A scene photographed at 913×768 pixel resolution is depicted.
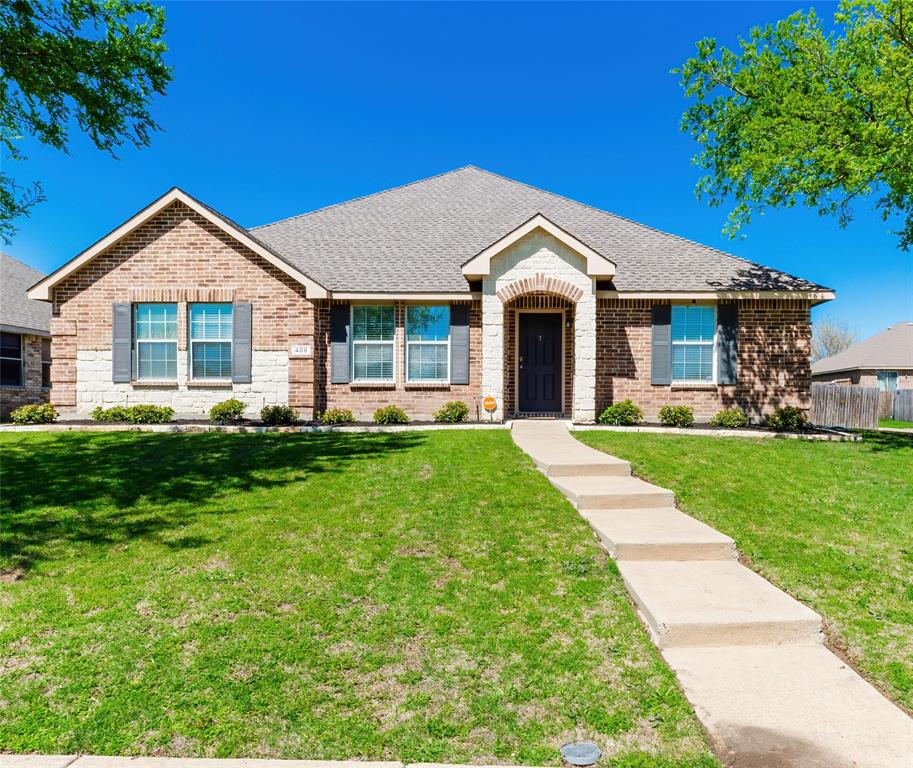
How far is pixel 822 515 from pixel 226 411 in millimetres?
12422

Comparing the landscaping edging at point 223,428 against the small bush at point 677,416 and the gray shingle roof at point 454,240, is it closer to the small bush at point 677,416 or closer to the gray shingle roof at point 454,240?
the gray shingle roof at point 454,240

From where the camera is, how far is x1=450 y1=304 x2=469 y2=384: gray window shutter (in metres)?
13.9

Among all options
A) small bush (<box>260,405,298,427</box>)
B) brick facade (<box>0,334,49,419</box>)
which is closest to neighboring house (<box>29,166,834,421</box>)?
small bush (<box>260,405,298,427</box>)

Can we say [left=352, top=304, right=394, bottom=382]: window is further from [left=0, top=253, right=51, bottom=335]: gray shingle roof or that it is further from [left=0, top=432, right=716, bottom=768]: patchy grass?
[left=0, top=253, right=51, bottom=335]: gray shingle roof

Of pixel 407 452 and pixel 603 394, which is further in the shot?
pixel 603 394

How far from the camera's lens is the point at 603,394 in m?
14.0

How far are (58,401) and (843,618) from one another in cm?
1664

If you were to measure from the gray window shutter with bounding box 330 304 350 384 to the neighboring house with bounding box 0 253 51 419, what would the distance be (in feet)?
44.2

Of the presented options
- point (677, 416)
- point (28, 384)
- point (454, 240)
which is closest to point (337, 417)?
point (454, 240)

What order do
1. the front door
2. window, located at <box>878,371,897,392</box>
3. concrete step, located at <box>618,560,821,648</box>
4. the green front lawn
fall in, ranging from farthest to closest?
window, located at <box>878,371,897,392</box> < the front door < the green front lawn < concrete step, located at <box>618,560,821,648</box>

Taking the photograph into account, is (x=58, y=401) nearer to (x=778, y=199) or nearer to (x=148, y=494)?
(x=148, y=494)

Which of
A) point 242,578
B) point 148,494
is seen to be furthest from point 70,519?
point 242,578

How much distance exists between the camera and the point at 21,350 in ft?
64.5

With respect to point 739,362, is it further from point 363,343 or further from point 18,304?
point 18,304
